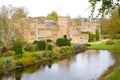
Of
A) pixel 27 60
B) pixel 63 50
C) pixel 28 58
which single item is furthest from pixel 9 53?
pixel 63 50

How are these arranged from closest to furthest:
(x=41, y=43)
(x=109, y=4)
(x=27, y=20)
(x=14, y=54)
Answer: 1. (x=109, y=4)
2. (x=14, y=54)
3. (x=41, y=43)
4. (x=27, y=20)

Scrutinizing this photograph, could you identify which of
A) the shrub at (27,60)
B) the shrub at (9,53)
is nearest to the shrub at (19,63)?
the shrub at (27,60)

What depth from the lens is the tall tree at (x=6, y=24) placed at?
124 feet

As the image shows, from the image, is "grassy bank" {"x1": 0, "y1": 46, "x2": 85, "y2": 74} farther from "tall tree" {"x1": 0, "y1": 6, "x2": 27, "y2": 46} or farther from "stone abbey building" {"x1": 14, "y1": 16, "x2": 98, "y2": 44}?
"stone abbey building" {"x1": 14, "y1": 16, "x2": 98, "y2": 44}

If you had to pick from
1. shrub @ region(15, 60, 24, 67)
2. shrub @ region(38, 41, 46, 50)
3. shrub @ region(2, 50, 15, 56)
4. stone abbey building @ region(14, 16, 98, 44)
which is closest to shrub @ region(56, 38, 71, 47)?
stone abbey building @ region(14, 16, 98, 44)

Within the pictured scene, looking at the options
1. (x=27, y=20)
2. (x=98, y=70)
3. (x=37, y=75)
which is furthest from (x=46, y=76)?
(x=27, y=20)

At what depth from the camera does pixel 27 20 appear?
4638 cm

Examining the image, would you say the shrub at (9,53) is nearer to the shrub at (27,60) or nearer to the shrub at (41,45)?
the shrub at (27,60)

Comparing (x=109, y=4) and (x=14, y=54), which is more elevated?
(x=109, y=4)

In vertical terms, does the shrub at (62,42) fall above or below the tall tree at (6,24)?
below

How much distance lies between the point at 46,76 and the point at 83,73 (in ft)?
10.5

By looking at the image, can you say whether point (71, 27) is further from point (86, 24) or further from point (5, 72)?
point (5, 72)

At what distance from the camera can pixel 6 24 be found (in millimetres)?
38812

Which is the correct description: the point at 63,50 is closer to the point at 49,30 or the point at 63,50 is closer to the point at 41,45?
the point at 41,45
